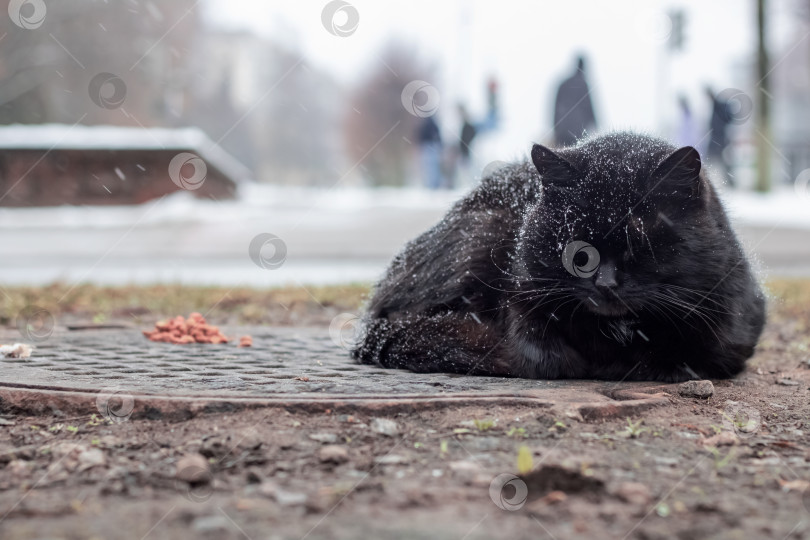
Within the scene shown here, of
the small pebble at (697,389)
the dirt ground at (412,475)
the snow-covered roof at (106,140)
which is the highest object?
the snow-covered roof at (106,140)

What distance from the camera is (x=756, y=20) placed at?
18.3 meters

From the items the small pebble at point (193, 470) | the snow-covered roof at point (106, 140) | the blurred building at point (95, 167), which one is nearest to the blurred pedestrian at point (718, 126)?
the snow-covered roof at point (106, 140)

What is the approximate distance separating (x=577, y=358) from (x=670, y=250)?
0.62 metres

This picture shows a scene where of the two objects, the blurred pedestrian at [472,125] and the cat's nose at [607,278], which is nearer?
the cat's nose at [607,278]

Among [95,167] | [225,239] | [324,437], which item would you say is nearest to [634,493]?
[324,437]

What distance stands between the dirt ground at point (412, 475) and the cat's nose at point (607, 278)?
47 cm

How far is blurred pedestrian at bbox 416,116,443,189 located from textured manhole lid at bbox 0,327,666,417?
51.0ft

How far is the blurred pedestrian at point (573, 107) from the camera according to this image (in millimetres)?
10188

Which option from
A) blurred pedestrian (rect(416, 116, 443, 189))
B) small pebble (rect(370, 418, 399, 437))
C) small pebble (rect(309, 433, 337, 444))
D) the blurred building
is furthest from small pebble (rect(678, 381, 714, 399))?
blurred pedestrian (rect(416, 116, 443, 189))

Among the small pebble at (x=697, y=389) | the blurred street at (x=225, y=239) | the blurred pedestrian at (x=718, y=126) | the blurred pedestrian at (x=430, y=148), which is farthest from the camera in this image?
the blurred pedestrian at (x=430, y=148)

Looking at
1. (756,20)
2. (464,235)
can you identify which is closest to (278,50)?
(756,20)

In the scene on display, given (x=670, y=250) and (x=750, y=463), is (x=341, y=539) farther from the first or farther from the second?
(x=670, y=250)

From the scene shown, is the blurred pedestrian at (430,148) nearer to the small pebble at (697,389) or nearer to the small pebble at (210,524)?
the small pebble at (697,389)

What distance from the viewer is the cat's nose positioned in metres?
2.92
